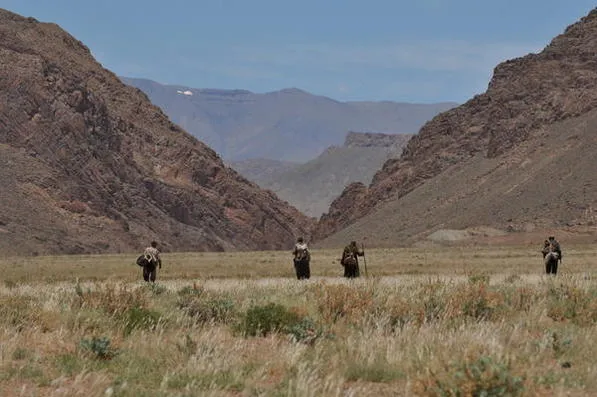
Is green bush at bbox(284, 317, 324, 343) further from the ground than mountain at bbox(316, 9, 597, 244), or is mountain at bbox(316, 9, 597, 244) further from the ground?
mountain at bbox(316, 9, 597, 244)

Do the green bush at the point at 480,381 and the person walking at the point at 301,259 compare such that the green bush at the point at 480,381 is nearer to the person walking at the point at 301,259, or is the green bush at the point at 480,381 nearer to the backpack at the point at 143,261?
the backpack at the point at 143,261

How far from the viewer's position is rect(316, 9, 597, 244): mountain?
94.4 metres

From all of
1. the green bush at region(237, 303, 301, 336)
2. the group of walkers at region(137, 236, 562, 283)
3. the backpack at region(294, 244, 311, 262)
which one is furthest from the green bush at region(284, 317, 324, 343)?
the backpack at region(294, 244, 311, 262)

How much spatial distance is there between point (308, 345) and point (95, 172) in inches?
4056

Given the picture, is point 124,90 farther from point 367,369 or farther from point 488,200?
point 367,369

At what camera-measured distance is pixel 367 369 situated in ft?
25.4

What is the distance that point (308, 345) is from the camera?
935 cm

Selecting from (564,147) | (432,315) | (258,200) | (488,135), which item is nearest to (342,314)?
(432,315)

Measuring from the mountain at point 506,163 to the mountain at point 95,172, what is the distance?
19092 millimetres

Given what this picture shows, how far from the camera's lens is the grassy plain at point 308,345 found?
21.9 feet

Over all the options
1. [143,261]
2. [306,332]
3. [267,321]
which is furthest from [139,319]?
[143,261]

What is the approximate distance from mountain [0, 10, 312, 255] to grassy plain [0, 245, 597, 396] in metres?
72.8

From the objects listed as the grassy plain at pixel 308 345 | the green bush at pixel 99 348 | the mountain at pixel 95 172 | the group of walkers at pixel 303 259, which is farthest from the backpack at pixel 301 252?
the mountain at pixel 95 172

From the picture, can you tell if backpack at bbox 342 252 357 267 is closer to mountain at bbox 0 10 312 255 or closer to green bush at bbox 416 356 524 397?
green bush at bbox 416 356 524 397
